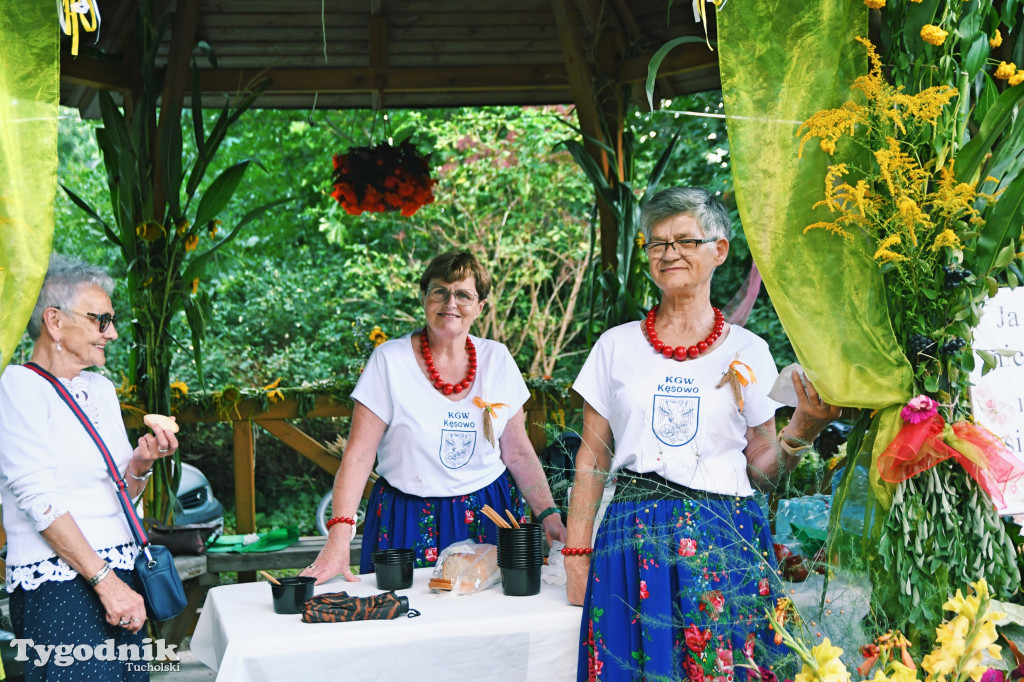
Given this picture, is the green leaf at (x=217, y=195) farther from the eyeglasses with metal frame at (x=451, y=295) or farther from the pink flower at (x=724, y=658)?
the pink flower at (x=724, y=658)

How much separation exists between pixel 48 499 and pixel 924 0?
6.73 ft

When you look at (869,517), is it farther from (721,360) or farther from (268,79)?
(268,79)

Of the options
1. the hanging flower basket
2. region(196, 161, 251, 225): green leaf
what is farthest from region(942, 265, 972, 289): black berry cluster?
region(196, 161, 251, 225): green leaf

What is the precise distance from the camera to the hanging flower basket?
433 cm

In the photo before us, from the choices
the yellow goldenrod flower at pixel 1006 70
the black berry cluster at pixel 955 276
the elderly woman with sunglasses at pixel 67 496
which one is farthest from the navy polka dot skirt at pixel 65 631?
the yellow goldenrod flower at pixel 1006 70

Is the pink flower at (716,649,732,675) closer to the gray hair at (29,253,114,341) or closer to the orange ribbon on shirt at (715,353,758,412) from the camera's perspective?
the orange ribbon on shirt at (715,353,758,412)

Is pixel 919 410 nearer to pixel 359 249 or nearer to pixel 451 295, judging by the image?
pixel 451 295

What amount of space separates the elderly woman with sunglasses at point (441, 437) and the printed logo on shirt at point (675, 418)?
0.68m

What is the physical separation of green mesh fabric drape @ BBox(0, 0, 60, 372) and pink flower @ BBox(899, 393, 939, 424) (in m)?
1.62

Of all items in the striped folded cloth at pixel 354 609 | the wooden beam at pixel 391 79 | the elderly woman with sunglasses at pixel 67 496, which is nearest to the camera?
the striped folded cloth at pixel 354 609

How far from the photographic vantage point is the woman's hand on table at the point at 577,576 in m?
2.12

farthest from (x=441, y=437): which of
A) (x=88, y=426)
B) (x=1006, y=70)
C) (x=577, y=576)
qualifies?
(x=1006, y=70)

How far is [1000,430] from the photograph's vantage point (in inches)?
68.6

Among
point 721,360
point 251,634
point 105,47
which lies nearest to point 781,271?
point 721,360
